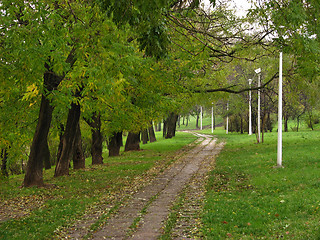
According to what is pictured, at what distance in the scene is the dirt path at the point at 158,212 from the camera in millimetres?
8586

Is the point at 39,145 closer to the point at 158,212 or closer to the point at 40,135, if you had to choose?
the point at 40,135

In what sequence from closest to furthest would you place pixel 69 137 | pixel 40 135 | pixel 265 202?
pixel 265 202, pixel 40 135, pixel 69 137

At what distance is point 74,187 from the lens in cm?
1564

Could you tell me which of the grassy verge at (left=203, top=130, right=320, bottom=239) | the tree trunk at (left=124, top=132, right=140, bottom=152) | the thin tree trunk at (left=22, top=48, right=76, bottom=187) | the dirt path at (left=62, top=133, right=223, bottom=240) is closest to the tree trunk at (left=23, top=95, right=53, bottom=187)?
the thin tree trunk at (left=22, top=48, right=76, bottom=187)

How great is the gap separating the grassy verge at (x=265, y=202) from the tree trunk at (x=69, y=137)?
24.3 feet

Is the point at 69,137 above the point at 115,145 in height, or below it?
above

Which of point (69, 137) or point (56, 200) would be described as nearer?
point (56, 200)

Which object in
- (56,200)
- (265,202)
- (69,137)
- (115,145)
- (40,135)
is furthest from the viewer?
(115,145)

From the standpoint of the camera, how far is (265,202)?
10781mm

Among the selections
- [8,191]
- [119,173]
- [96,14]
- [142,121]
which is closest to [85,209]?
[8,191]

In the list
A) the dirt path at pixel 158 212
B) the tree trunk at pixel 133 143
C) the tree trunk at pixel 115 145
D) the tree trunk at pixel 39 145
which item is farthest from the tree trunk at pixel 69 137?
the tree trunk at pixel 133 143

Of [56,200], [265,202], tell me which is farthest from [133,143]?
[265,202]

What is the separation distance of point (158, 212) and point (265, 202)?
3153 millimetres

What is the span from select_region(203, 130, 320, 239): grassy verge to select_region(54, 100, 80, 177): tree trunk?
292 inches
